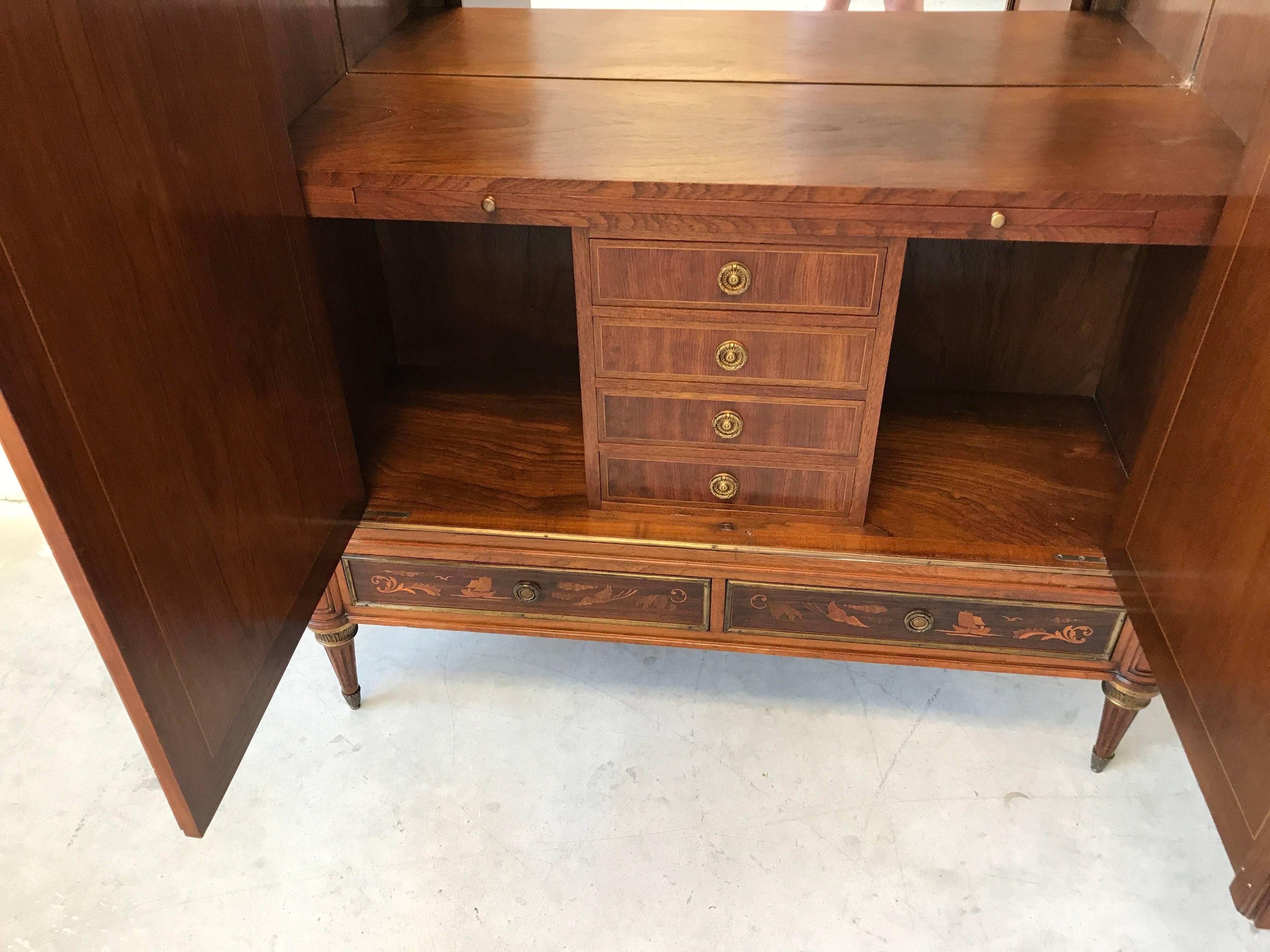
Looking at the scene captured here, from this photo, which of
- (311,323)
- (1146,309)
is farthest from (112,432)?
(1146,309)

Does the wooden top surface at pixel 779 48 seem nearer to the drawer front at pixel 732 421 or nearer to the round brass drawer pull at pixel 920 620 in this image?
the drawer front at pixel 732 421

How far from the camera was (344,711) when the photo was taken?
1426 millimetres

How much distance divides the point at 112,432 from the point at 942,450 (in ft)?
3.30

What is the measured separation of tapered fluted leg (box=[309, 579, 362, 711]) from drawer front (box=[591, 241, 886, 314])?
0.55 metres

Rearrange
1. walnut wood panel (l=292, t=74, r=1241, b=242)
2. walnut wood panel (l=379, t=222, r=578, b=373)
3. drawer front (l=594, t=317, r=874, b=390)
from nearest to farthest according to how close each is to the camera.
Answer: walnut wood panel (l=292, t=74, r=1241, b=242) < drawer front (l=594, t=317, r=874, b=390) < walnut wood panel (l=379, t=222, r=578, b=373)

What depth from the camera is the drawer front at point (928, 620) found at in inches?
45.4

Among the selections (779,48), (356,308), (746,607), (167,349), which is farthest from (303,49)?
(746,607)

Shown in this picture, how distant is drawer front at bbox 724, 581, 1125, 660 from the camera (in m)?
1.15

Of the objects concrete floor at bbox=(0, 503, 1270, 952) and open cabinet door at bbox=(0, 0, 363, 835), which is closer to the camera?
open cabinet door at bbox=(0, 0, 363, 835)

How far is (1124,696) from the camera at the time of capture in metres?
1.19

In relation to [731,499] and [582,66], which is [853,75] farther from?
[731,499]

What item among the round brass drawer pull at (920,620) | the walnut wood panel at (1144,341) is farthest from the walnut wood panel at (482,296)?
the walnut wood panel at (1144,341)

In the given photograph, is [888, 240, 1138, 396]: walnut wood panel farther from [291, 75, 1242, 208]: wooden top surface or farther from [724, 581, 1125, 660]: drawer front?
[724, 581, 1125, 660]: drawer front

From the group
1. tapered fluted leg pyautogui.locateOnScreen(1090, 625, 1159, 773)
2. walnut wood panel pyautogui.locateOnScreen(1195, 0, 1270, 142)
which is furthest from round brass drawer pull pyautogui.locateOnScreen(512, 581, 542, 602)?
walnut wood panel pyautogui.locateOnScreen(1195, 0, 1270, 142)
